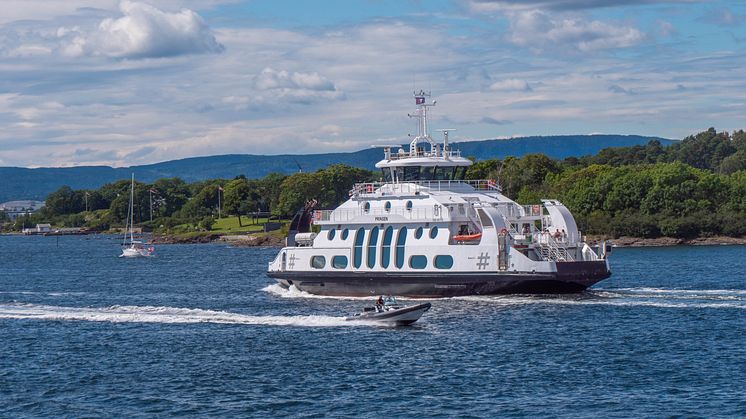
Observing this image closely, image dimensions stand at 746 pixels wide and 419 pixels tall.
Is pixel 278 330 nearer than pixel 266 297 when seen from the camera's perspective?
Yes

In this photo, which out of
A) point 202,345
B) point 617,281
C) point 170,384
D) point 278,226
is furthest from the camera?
point 278,226

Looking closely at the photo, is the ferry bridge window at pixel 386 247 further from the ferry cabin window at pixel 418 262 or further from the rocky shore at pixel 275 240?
the rocky shore at pixel 275 240

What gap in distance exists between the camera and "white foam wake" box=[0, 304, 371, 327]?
2007 inches

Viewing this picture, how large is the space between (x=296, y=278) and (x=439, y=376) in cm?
2551

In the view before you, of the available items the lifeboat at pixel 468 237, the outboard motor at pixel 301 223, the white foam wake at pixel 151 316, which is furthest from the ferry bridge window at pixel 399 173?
the white foam wake at pixel 151 316

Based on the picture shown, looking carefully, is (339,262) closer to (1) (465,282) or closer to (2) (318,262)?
(2) (318,262)

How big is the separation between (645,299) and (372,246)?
15072 mm

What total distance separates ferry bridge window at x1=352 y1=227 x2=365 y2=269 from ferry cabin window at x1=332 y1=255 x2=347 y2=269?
2.03 ft

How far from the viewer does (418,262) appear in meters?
58.0

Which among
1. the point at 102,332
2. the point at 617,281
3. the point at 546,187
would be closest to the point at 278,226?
the point at 546,187

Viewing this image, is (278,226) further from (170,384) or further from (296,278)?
(170,384)

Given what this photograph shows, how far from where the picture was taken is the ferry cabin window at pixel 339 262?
6106cm

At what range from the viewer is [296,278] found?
2469 inches

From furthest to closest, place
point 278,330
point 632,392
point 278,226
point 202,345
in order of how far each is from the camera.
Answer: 1. point 278,226
2. point 278,330
3. point 202,345
4. point 632,392
